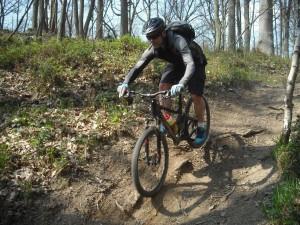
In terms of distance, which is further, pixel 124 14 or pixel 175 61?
pixel 124 14

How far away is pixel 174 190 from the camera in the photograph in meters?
6.27

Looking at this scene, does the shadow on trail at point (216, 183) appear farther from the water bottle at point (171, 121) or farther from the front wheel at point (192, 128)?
the water bottle at point (171, 121)

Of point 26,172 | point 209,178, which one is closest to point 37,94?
point 26,172

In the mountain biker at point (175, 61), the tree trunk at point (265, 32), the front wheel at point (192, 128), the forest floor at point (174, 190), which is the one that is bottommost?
the forest floor at point (174, 190)

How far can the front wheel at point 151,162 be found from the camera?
19.1 feet

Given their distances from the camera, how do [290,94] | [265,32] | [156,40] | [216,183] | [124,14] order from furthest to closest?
[265,32] < [124,14] < [290,94] < [216,183] < [156,40]

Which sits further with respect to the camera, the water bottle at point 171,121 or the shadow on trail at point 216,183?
the water bottle at point 171,121

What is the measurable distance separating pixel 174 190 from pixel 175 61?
191 cm

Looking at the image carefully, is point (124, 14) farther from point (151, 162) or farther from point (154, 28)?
point (151, 162)

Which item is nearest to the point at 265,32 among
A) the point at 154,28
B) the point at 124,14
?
the point at 124,14

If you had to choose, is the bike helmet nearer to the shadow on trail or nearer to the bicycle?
the bicycle

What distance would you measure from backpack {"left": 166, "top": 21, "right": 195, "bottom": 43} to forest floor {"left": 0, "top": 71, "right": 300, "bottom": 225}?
1957 millimetres

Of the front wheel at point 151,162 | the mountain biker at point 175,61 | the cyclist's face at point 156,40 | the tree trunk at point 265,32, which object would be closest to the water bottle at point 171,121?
the front wheel at point 151,162

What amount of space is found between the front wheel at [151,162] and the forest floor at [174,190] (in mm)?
208
